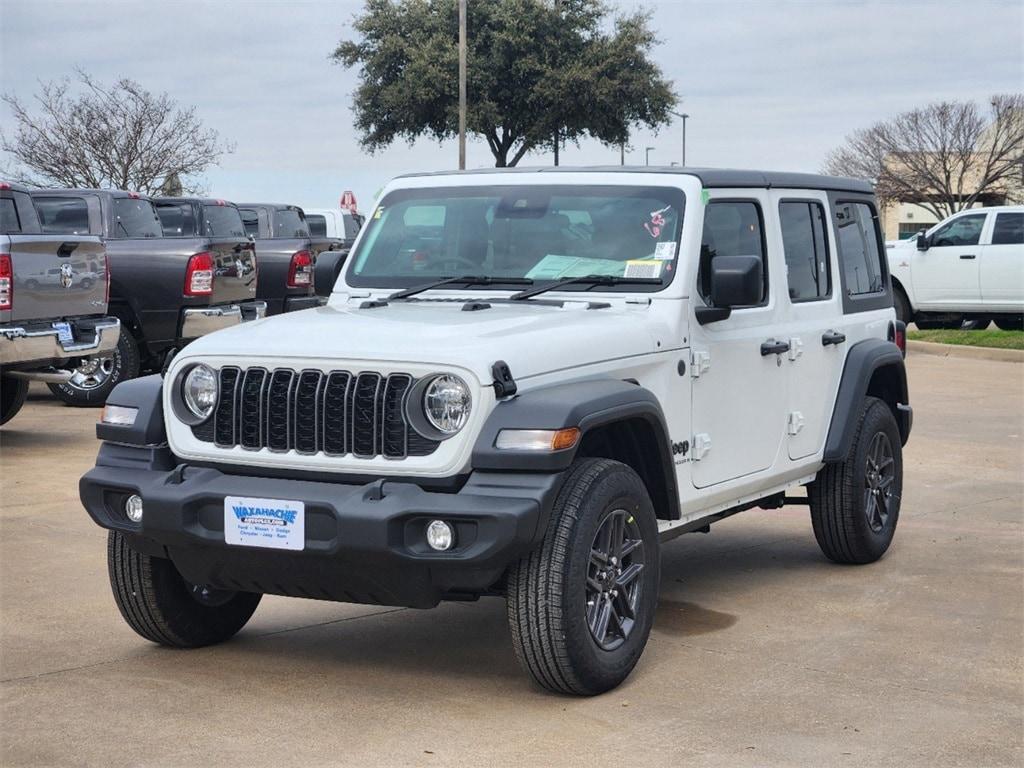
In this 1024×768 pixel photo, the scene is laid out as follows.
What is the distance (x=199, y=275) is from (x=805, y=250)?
823cm

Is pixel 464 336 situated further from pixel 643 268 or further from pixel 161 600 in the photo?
pixel 161 600

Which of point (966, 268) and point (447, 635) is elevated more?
point (966, 268)

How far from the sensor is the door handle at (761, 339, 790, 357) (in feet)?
22.0

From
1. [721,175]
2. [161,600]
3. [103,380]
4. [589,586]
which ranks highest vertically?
[721,175]

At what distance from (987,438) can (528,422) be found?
27.1ft

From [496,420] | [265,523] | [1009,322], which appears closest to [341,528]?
[265,523]

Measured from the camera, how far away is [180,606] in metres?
5.88

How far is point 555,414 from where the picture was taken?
5.02 meters

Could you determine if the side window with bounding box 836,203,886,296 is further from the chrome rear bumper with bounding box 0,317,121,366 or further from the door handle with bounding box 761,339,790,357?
the chrome rear bumper with bounding box 0,317,121,366

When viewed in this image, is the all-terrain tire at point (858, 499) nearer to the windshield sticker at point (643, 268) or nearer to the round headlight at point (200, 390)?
the windshield sticker at point (643, 268)

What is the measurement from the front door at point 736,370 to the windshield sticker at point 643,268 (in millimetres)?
171

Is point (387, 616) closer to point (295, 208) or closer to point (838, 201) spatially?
point (838, 201)

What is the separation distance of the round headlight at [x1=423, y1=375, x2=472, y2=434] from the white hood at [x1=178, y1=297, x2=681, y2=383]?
0.07 metres

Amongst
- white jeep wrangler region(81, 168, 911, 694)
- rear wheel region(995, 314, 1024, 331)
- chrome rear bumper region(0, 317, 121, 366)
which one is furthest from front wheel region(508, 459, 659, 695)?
rear wheel region(995, 314, 1024, 331)
